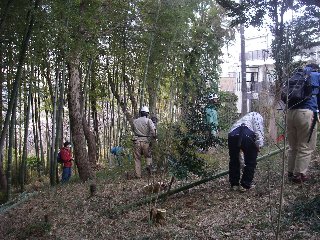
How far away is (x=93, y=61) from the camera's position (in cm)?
1012

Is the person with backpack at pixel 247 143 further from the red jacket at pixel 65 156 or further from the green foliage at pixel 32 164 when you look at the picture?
the green foliage at pixel 32 164

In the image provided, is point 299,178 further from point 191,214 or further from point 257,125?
point 191,214

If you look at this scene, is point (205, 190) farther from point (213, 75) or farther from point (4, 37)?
point (4, 37)

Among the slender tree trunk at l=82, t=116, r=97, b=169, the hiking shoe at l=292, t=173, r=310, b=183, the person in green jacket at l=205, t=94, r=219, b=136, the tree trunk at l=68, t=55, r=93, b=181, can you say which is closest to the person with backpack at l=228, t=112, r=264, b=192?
the person in green jacket at l=205, t=94, r=219, b=136

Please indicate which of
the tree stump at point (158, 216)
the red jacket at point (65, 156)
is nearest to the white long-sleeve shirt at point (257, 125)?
the tree stump at point (158, 216)

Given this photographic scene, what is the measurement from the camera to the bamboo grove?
6461 mm

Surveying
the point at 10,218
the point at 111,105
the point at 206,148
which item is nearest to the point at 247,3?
the point at 206,148

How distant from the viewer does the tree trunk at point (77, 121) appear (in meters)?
8.70

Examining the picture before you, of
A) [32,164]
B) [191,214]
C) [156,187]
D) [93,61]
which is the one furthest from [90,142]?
[191,214]

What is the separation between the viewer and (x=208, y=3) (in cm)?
1170

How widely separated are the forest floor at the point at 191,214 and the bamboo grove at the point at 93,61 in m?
1.36

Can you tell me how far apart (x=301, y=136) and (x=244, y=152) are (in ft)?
2.29

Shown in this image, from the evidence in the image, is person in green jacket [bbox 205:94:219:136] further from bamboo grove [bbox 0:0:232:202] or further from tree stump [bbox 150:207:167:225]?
tree stump [bbox 150:207:167:225]

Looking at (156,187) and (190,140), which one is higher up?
(190,140)
